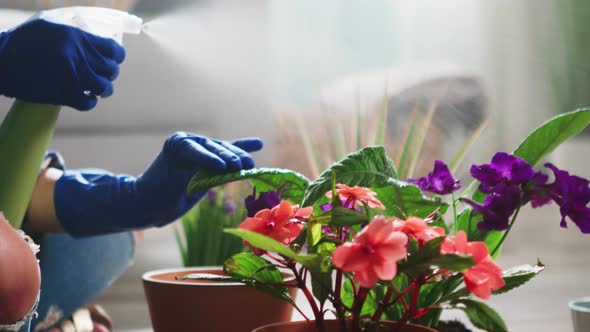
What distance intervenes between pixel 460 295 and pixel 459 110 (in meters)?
1.42

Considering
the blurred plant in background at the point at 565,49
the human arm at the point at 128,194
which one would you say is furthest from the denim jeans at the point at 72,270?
the blurred plant in background at the point at 565,49

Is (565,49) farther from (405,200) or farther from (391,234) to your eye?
(391,234)

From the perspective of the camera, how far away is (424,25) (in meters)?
2.51

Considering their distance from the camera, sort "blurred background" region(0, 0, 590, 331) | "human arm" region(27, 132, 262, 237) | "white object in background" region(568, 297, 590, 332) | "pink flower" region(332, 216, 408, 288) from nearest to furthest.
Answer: "pink flower" region(332, 216, 408, 288)
"white object in background" region(568, 297, 590, 332)
"human arm" region(27, 132, 262, 237)
"blurred background" region(0, 0, 590, 331)

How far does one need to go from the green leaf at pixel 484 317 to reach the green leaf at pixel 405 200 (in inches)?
2.4

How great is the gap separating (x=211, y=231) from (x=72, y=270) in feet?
0.74

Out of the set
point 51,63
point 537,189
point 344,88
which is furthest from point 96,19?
point 344,88

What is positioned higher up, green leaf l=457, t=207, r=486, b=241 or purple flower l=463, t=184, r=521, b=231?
purple flower l=463, t=184, r=521, b=231

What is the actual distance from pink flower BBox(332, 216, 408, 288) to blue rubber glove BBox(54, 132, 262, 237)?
18cm

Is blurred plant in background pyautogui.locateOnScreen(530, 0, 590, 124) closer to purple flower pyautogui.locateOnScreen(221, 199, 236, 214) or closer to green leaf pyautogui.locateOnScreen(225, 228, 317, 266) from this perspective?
purple flower pyautogui.locateOnScreen(221, 199, 236, 214)

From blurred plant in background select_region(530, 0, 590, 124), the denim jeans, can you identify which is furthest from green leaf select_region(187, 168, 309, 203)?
blurred plant in background select_region(530, 0, 590, 124)

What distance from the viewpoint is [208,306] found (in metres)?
0.53

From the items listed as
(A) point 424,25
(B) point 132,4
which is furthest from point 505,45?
(B) point 132,4

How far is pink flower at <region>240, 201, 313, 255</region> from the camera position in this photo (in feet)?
1.31
